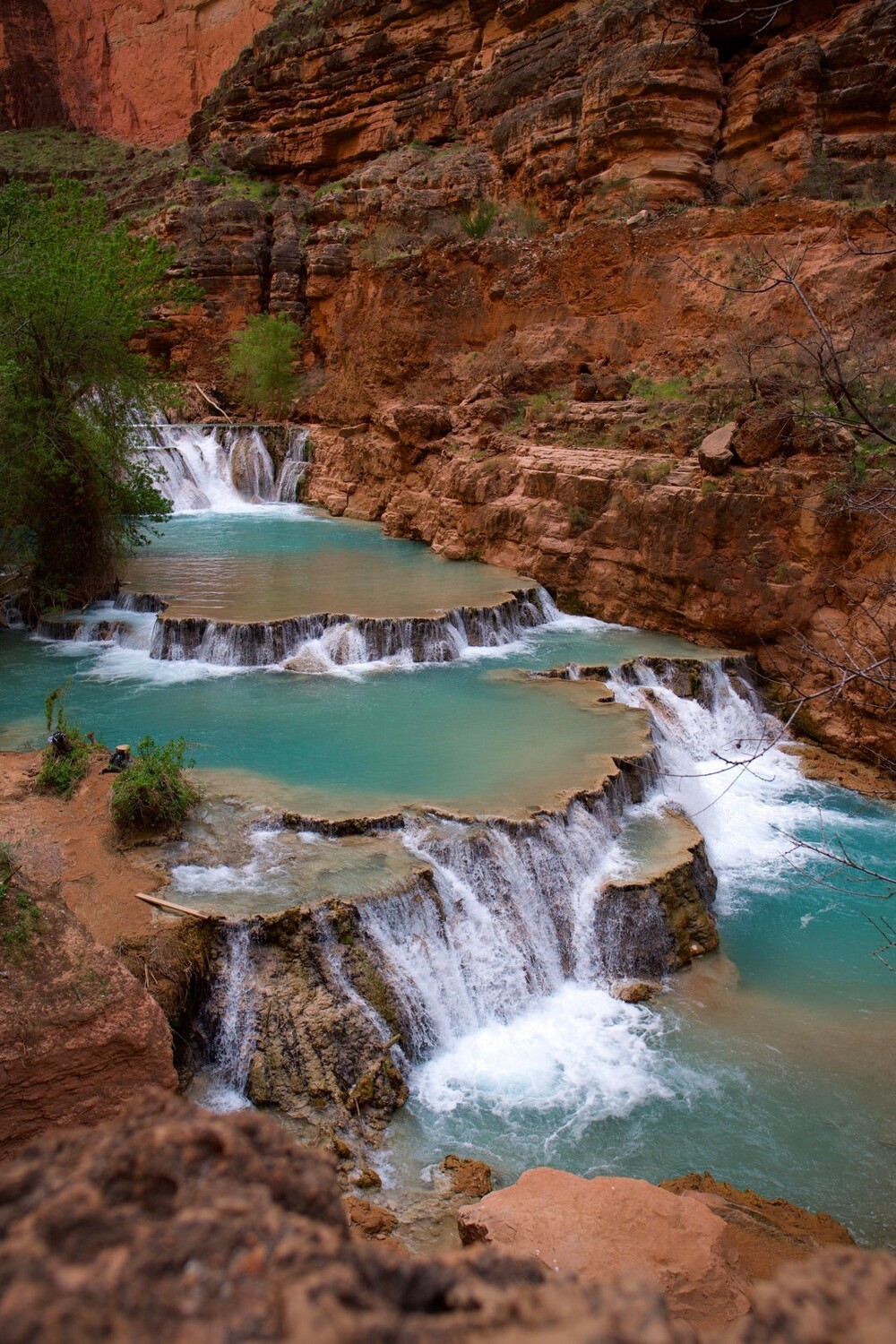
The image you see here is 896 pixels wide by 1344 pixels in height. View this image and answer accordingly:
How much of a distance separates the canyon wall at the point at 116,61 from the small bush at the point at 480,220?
30.3 m

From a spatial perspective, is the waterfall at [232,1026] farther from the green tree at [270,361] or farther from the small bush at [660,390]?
the green tree at [270,361]

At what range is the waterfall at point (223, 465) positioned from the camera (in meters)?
20.3

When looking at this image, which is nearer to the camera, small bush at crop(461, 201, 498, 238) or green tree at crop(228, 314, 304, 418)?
small bush at crop(461, 201, 498, 238)

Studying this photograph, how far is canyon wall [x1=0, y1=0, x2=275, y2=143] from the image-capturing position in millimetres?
42906

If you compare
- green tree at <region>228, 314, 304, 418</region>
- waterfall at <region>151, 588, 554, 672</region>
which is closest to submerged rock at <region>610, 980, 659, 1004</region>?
waterfall at <region>151, 588, 554, 672</region>

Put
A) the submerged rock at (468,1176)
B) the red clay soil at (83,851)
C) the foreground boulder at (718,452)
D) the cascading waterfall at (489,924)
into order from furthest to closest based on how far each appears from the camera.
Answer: the foreground boulder at (718,452) → the cascading waterfall at (489,924) → the red clay soil at (83,851) → the submerged rock at (468,1176)

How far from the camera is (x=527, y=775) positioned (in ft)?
27.8

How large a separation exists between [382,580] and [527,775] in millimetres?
6185

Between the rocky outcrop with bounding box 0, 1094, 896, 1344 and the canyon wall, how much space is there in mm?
50290

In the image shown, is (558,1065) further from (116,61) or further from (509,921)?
(116,61)

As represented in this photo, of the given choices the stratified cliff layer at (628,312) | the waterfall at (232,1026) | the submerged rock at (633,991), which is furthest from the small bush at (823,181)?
the waterfall at (232,1026)

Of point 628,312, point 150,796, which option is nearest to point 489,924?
point 150,796

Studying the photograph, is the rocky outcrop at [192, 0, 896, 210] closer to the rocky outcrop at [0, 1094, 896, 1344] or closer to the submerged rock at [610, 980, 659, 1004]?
the submerged rock at [610, 980, 659, 1004]

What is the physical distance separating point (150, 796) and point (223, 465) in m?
15.2
